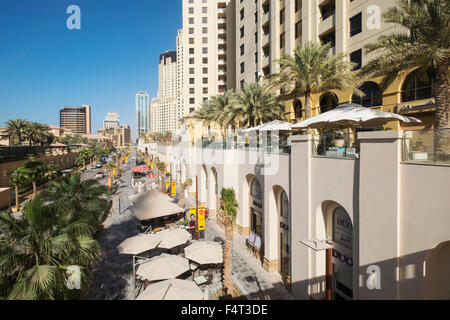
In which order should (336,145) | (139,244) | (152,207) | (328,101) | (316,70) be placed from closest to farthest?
(336,145)
(139,244)
(316,70)
(152,207)
(328,101)

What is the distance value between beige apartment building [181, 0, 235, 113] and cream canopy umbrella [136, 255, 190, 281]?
44110mm

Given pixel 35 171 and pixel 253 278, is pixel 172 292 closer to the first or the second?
pixel 253 278

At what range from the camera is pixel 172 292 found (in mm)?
9281

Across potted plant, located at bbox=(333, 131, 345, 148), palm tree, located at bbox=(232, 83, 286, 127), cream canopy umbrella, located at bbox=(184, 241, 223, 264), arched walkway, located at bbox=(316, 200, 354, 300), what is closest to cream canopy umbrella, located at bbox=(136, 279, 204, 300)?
cream canopy umbrella, located at bbox=(184, 241, 223, 264)

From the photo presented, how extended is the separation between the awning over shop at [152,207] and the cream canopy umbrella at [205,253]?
262 inches

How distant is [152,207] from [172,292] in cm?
1232

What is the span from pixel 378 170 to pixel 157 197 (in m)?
19.4

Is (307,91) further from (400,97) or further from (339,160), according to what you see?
(339,160)

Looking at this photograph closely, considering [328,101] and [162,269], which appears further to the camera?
[328,101]

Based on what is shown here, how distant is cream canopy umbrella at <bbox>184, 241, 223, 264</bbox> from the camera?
1325 cm

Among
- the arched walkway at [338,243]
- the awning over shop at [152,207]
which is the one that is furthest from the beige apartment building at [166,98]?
the arched walkway at [338,243]

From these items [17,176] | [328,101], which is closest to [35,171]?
[17,176]

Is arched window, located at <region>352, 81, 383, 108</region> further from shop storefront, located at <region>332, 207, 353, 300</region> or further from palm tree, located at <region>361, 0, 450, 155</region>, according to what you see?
shop storefront, located at <region>332, 207, 353, 300</region>

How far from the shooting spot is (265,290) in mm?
12305
